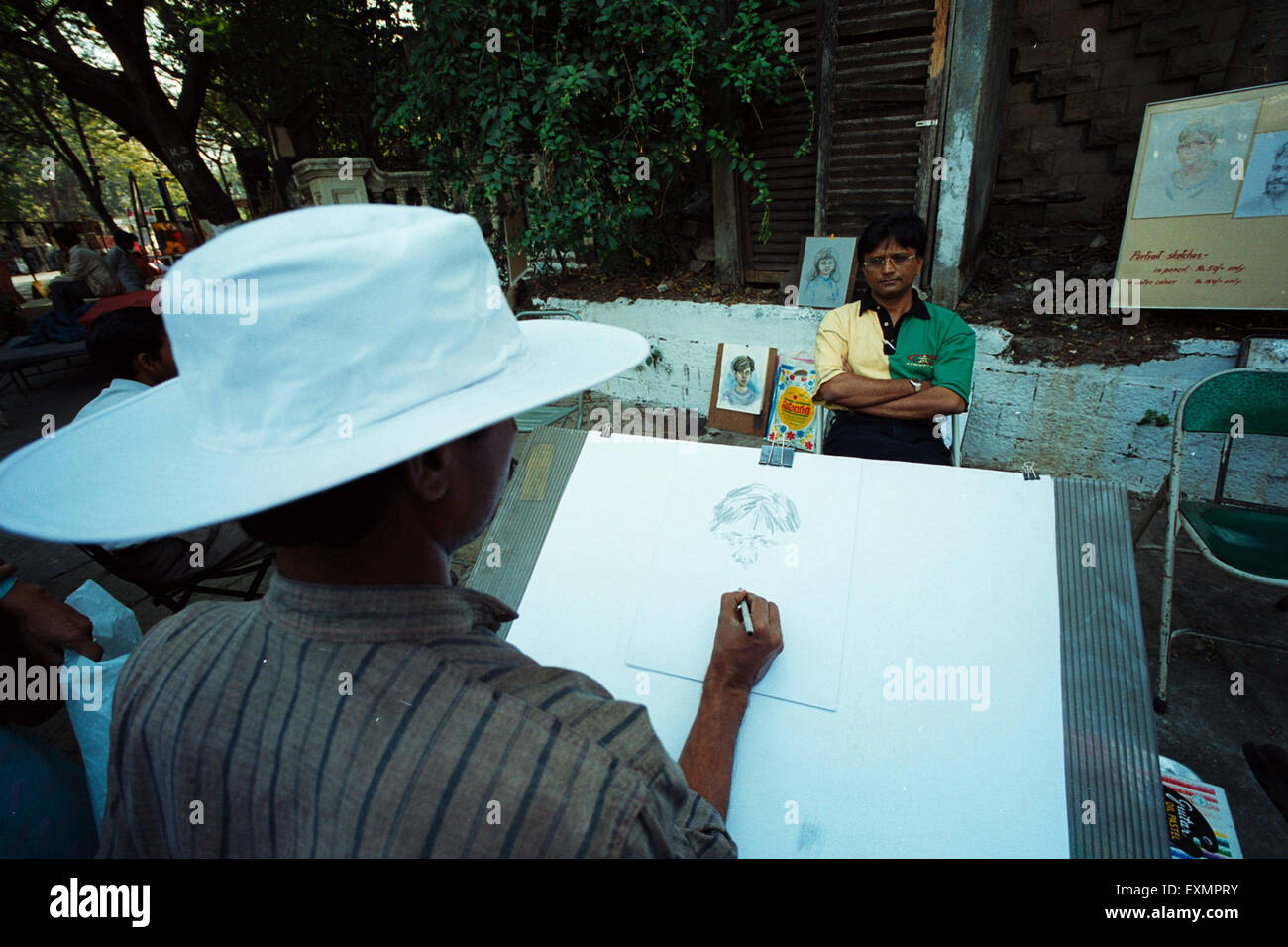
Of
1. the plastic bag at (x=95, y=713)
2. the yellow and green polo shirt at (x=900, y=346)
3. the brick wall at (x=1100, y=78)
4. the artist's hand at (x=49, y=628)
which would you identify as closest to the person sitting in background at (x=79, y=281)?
the artist's hand at (x=49, y=628)

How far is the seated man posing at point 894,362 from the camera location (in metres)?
2.32

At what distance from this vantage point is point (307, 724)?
Result: 2.01 feet

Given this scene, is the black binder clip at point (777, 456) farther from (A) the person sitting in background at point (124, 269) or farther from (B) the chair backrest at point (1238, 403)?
(A) the person sitting in background at point (124, 269)

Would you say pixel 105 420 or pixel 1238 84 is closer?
pixel 105 420

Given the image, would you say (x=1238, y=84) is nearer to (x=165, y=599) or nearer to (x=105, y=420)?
(x=105, y=420)

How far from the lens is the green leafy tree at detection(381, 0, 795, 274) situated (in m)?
3.58

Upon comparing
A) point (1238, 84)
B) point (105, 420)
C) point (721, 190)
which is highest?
point (1238, 84)

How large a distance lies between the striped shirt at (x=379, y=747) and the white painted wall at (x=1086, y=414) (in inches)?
137

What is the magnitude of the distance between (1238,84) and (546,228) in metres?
4.25

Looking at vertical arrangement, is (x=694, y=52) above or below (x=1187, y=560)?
above

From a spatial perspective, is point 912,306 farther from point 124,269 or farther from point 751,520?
point 124,269

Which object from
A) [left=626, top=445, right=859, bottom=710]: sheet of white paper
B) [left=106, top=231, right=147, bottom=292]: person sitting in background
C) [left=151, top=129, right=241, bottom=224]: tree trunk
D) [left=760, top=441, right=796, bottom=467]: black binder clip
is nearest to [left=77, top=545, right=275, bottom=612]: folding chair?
[left=626, top=445, right=859, bottom=710]: sheet of white paper

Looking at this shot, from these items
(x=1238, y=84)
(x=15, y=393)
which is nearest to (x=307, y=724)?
(x=1238, y=84)

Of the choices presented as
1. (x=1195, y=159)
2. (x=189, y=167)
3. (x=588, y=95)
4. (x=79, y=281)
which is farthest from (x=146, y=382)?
(x=79, y=281)
